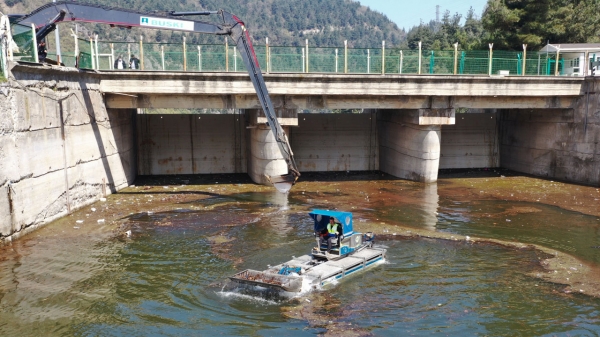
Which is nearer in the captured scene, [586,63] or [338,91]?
[338,91]

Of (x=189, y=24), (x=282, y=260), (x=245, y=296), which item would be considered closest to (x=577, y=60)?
(x=189, y=24)

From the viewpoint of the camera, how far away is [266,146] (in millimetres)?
26250

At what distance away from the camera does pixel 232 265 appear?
15.0 meters

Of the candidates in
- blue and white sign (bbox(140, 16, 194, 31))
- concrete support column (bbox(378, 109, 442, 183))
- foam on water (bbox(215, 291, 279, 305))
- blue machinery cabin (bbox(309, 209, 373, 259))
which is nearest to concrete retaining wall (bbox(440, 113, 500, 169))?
concrete support column (bbox(378, 109, 442, 183))

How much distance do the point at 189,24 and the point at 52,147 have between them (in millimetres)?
7251

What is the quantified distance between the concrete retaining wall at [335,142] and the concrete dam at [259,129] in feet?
0.20

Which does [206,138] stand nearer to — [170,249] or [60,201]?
[60,201]

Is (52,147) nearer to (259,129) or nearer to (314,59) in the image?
(259,129)

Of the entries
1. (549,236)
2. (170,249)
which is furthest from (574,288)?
(170,249)

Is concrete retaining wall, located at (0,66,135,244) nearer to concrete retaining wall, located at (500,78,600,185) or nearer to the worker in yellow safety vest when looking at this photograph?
the worker in yellow safety vest

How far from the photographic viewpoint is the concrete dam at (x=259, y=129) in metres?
18.3

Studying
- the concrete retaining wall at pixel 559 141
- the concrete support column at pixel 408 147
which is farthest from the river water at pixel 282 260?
the concrete retaining wall at pixel 559 141

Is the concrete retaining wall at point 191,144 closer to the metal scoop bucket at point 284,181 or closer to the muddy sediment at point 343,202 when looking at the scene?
the muddy sediment at point 343,202

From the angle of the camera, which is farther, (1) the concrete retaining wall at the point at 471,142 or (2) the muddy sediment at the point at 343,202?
(1) the concrete retaining wall at the point at 471,142
